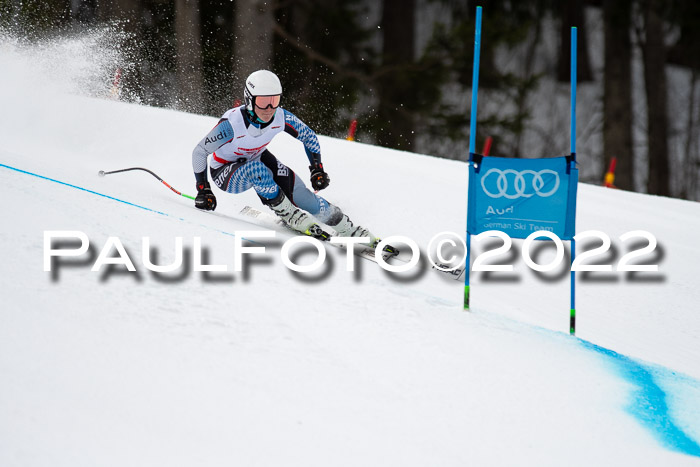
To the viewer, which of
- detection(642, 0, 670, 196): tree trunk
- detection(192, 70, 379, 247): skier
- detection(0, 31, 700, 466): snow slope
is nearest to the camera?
detection(0, 31, 700, 466): snow slope

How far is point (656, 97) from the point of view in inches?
587

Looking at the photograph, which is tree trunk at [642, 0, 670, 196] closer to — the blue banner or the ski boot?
the ski boot

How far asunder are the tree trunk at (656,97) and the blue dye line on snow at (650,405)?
11757 mm

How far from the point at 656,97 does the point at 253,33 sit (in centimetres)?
836

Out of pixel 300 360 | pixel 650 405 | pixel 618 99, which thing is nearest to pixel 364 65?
pixel 618 99

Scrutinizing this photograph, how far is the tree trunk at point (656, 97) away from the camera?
1466cm

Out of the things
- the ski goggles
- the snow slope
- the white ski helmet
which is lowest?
the snow slope

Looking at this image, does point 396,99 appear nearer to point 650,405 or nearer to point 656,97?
point 656,97

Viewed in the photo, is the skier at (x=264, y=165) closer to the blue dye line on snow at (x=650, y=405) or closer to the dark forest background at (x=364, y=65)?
the blue dye line on snow at (x=650, y=405)

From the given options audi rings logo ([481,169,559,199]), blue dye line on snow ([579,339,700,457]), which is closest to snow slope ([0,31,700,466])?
blue dye line on snow ([579,339,700,457])

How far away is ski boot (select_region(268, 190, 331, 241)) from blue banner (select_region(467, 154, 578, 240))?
1.57m

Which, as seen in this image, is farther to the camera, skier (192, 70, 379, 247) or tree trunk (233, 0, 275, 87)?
tree trunk (233, 0, 275, 87)

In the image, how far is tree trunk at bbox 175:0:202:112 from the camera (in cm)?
1295

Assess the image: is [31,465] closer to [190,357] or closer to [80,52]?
[190,357]
